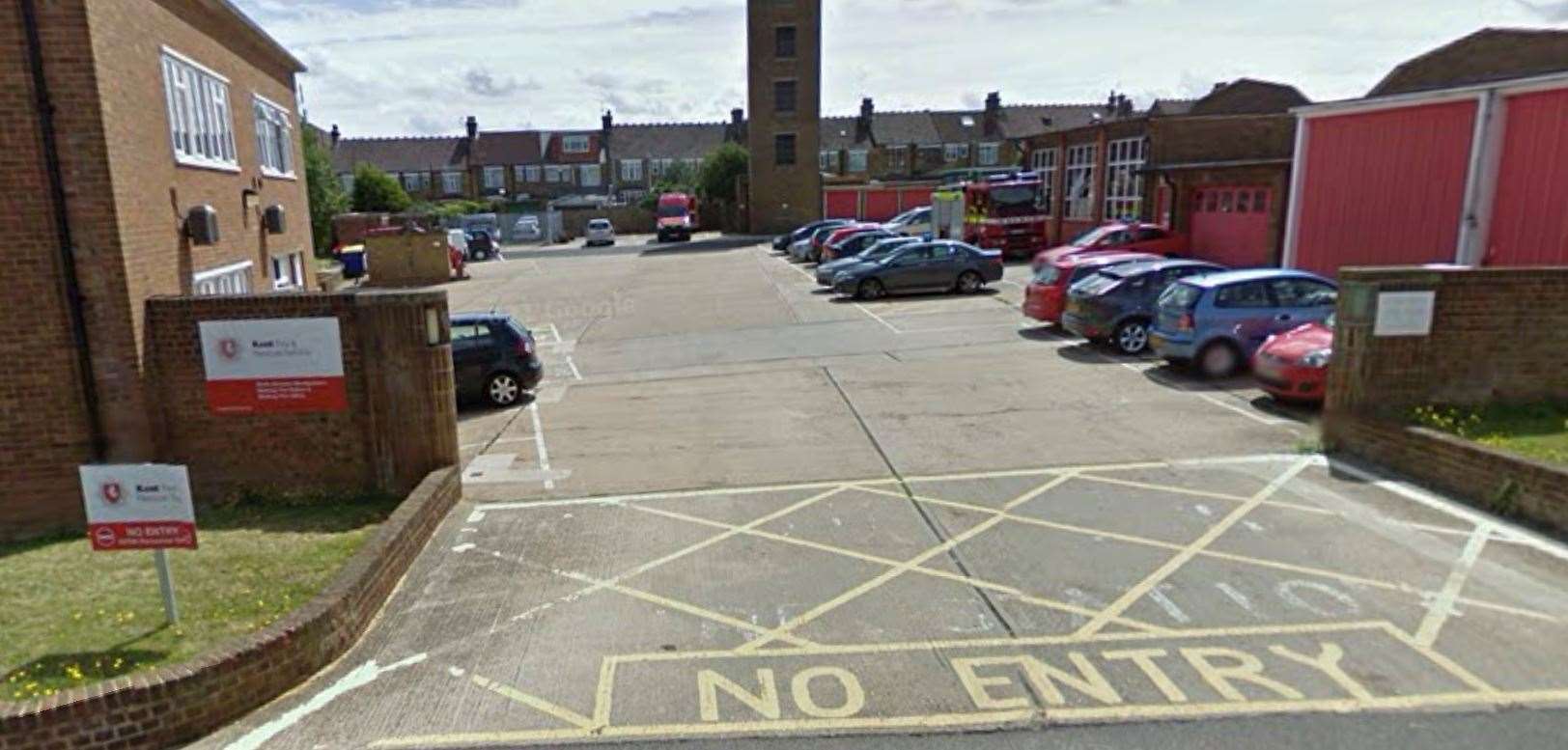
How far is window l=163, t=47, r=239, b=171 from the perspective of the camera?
9.82 meters

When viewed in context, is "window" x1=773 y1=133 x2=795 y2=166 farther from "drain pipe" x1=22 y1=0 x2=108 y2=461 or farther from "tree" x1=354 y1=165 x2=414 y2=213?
"drain pipe" x1=22 y1=0 x2=108 y2=461

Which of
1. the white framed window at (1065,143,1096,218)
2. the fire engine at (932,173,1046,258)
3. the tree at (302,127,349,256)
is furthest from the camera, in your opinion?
the tree at (302,127,349,256)

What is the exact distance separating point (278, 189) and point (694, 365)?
742 cm

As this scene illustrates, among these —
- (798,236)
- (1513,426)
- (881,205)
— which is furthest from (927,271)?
(881,205)

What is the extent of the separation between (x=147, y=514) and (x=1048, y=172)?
32.2 meters

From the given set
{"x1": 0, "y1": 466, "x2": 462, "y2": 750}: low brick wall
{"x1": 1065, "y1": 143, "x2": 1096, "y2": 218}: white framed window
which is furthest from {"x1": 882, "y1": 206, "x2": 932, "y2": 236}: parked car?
{"x1": 0, "y1": 466, "x2": 462, "y2": 750}: low brick wall

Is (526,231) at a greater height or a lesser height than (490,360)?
greater

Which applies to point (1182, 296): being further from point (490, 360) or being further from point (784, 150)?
point (784, 150)

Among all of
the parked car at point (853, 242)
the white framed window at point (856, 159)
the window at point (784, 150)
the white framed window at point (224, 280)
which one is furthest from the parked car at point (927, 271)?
the white framed window at point (856, 159)

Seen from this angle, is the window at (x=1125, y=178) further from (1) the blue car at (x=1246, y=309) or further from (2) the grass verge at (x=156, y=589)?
(2) the grass verge at (x=156, y=589)

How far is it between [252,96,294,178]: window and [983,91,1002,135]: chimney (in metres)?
62.2

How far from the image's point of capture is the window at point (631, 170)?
8019 centimetres

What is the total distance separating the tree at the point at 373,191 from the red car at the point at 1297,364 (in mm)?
58466

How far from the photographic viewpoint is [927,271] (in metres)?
22.5
